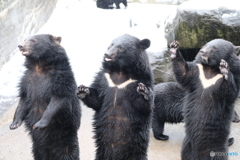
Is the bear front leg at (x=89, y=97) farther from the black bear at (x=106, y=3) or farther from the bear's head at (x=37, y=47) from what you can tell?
the black bear at (x=106, y=3)

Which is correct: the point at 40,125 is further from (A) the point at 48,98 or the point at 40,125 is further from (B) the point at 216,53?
(B) the point at 216,53

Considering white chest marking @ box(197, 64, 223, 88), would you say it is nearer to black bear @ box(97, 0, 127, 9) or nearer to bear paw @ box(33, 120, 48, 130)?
bear paw @ box(33, 120, 48, 130)

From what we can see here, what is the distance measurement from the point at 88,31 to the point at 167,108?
6.08 meters

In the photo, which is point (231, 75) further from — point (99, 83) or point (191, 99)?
point (99, 83)

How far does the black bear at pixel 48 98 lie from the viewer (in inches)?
195

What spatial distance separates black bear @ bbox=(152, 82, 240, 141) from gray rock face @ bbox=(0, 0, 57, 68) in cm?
392

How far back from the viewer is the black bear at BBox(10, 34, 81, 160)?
16.2 feet

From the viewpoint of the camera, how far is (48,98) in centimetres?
494

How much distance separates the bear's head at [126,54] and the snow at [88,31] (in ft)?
12.1

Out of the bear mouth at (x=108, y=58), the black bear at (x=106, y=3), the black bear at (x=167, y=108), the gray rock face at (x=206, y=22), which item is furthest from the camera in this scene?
the black bear at (x=106, y=3)

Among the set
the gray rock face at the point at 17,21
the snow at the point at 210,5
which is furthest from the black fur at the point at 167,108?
the gray rock face at the point at 17,21

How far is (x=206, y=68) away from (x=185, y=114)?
68cm

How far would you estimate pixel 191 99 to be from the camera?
519 cm

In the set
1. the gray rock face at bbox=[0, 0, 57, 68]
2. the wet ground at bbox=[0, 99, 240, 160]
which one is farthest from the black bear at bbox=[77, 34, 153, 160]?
the gray rock face at bbox=[0, 0, 57, 68]
